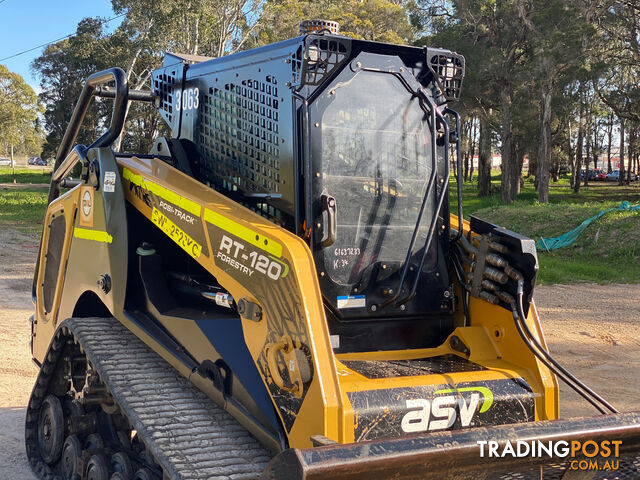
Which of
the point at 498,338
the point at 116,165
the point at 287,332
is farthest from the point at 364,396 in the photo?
the point at 116,165

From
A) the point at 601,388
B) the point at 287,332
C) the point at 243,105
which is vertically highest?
the point at 243,105

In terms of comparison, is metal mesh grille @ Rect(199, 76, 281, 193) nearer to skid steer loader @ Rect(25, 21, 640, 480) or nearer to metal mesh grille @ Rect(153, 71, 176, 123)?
skid steer loader @ Rect(25, 21, 640, 480)

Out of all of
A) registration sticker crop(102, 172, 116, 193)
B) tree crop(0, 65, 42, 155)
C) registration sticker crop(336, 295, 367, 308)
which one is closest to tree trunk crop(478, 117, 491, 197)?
registration sticker crop(102, 172, 116, 193)

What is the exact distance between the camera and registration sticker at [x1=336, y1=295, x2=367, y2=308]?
11.5 ft

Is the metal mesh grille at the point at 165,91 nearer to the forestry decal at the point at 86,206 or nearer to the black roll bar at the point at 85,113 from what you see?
the black roll bar at the point at 85,113

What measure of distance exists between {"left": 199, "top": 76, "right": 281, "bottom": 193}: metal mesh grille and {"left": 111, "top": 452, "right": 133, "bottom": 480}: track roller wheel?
1.52 m

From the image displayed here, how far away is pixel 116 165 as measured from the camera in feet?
13.5

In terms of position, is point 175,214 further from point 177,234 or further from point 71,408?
point 71,408

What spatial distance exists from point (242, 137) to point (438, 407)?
5.92ft

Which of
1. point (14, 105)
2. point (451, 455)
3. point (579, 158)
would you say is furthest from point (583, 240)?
point (14, 105)

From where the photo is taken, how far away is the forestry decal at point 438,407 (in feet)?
9.56

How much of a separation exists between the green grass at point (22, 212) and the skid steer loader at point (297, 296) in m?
17.4

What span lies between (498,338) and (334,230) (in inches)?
44.0

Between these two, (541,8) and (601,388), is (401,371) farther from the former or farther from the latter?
(541,8)
